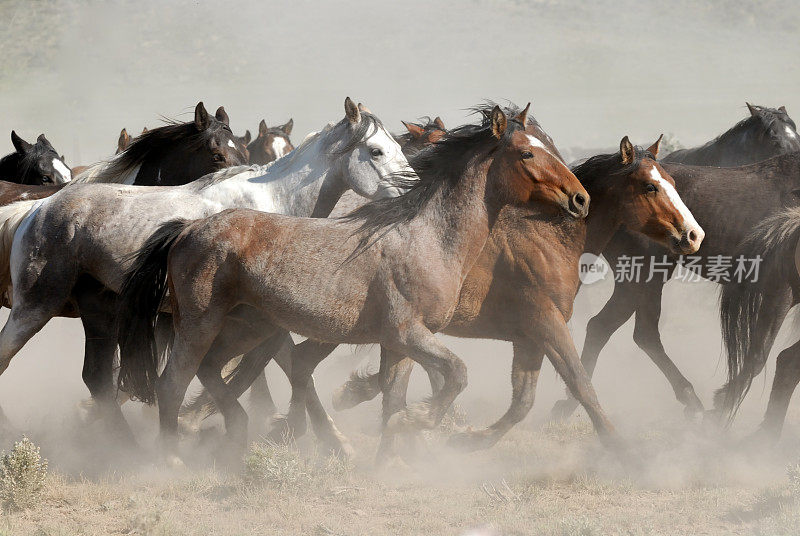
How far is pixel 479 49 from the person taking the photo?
196ft

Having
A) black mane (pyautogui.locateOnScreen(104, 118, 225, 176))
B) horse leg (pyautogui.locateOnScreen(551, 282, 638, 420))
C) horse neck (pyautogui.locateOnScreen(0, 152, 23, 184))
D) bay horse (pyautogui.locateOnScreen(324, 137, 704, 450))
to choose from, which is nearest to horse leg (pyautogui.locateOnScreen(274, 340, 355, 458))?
bay horse (pyautogui.locateOnScreen(324, 137, 704, 450))

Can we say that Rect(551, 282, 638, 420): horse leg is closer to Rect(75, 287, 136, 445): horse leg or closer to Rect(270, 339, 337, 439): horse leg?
Rect(270, 339, 337, 439): horse leg

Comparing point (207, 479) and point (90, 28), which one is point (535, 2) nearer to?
point (90, 28)

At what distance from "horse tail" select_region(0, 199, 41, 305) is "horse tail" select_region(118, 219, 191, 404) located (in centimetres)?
108

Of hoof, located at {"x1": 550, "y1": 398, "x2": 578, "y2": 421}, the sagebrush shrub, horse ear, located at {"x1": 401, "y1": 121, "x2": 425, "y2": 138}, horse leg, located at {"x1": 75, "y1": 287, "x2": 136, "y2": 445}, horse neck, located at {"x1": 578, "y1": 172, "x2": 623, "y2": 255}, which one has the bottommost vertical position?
the sagebrush shrub

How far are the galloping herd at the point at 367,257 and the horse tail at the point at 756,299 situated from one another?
0.01 m

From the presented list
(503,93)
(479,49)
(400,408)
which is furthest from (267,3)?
(400,408)

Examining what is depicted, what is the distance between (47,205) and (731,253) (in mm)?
5019

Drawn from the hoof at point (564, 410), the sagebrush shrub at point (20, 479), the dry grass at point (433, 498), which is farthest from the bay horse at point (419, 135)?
the sagebrush shrub at point (20, 479)

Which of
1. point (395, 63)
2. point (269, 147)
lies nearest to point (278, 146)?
point (269, 147)

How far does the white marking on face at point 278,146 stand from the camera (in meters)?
10.4

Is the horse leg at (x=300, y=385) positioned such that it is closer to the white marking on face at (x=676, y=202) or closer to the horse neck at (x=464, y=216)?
the horse neck at (x=464, y=216)

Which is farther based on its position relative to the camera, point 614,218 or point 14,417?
point 14,417

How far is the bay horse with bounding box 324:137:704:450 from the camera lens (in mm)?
6074
